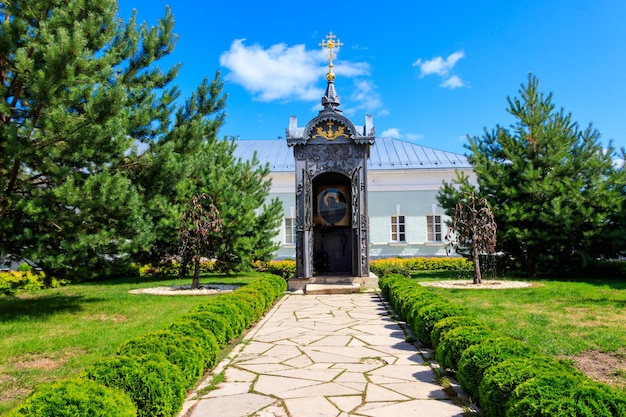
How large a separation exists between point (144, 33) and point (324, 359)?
30.1ft

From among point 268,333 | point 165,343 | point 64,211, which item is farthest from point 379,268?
point 165,343

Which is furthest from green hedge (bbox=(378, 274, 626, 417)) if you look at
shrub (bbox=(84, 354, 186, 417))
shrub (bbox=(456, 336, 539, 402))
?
shrub (bbox=(84, 354, 186, 417))

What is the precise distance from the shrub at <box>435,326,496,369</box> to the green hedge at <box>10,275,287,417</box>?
254cm

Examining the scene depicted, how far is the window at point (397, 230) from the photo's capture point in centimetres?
2527

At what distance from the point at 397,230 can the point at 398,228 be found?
0.12m

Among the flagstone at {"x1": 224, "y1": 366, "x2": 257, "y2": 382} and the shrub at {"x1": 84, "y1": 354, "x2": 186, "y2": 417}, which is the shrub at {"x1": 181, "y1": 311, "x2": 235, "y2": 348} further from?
the shrub at {"x1": 84, "y1": 354, "x2": 186, "y2": 417}

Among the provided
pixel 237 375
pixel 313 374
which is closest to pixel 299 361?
pixel 313 374

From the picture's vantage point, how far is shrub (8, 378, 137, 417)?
2814 millimetres

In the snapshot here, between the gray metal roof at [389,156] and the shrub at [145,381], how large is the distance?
21661 millimetres

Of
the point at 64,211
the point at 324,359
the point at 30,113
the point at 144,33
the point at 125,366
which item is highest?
the point at 144,33

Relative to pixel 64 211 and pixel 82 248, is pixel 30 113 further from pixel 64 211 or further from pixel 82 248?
pixel 82 248

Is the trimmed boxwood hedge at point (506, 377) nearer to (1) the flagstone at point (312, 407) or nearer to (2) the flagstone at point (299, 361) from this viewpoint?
(1) the flagstone at point (312, 407)

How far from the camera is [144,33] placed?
11.3 meters

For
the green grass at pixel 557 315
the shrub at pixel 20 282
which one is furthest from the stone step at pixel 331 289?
the shrub at pixel 20 282
